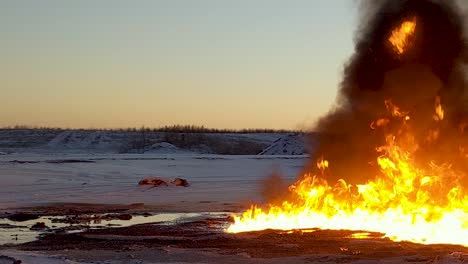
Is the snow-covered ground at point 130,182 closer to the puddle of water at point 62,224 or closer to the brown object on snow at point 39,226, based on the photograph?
the puddle of water at point 62,224

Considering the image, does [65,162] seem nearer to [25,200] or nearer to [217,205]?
[25,200]

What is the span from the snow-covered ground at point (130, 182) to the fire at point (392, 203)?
21.9ft

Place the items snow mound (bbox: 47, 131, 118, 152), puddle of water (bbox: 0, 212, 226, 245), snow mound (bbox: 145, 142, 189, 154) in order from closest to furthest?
puddle of water (bbox: 0, 212, 226, 245), snow mound (bbox: 145, 142, 189, 154), snow mound (bbox: 47, 131, 118, 152)

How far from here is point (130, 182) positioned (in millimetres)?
41562

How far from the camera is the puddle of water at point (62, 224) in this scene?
2038 cm

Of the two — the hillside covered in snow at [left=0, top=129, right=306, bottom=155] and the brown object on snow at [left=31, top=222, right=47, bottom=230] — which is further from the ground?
the hillside covered in snow at [left=0, top=129, right=306, bottom=155]

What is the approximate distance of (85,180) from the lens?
140ft

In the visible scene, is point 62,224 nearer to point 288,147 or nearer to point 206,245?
point 206,245

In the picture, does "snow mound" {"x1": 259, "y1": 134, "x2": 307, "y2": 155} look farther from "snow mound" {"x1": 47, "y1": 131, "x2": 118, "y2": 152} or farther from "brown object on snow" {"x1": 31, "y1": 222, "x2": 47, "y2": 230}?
"brown object on snow" {"x1": 31, "y1": 222, "x2": 47, "y2": 230}

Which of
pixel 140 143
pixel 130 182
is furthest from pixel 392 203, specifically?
pixel 140 143

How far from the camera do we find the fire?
760 inches

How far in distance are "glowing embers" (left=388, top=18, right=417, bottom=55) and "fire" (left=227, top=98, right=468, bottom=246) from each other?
1668mm

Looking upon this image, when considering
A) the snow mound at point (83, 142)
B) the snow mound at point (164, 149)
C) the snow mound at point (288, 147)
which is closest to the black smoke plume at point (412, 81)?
the snow mound at point (288, 147)

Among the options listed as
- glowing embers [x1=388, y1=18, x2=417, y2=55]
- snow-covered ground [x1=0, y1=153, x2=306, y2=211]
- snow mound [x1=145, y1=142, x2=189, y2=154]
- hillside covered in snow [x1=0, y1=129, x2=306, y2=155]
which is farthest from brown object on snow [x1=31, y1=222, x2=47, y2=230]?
snow mound [x1=145, y1=142, x2=189, y2=154]
